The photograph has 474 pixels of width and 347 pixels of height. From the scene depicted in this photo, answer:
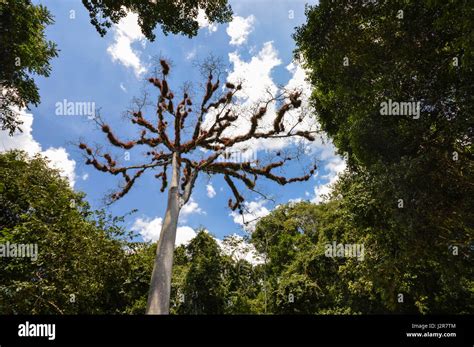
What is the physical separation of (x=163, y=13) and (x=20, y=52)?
448cm

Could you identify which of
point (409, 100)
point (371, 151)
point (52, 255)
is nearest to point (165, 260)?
point (52, 255)

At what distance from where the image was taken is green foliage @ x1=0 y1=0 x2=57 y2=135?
344 inches

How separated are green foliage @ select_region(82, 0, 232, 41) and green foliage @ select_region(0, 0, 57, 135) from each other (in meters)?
2.41

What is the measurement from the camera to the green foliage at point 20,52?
873 centimetres

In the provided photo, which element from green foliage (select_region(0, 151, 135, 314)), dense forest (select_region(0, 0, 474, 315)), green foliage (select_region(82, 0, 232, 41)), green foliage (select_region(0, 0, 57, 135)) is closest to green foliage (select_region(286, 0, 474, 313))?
dense forest (select_region(0, 0, 474, 315))

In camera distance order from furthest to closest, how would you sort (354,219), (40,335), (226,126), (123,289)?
(123,289) < (226,126) < (354,219) < (40,335)

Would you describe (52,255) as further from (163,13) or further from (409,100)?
(409,100)

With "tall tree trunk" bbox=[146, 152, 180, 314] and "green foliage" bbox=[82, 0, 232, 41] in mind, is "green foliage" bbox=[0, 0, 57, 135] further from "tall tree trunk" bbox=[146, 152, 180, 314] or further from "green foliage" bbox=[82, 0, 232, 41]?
"tall tree trunk" bbox=[146, 152, 180, 314]

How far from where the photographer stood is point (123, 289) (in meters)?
16.7

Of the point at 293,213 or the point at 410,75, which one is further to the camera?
the point at 293,213

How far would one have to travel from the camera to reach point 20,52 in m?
9.09

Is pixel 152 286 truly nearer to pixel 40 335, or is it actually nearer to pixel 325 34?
pixel 40 335

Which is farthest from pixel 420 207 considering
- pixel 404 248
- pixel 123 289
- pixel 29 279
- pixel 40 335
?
pixel 123 289

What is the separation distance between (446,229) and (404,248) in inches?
54.3
